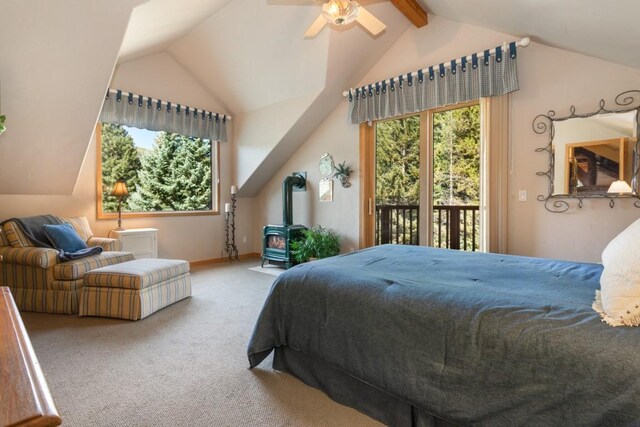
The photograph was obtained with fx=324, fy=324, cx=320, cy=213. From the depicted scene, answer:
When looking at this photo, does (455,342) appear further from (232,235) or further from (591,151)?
(232,235)

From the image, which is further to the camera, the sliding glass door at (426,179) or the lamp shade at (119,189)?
the lamp shade at (119,189)

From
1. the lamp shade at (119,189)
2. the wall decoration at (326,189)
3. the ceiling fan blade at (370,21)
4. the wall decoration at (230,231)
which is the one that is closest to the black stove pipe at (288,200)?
the wall decoration at (326,189)

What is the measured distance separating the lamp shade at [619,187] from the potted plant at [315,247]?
3.02 meters

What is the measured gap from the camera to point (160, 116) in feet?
15.4

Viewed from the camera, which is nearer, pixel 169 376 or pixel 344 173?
pixel 169 376

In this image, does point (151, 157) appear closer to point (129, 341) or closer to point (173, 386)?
point (129, 341)

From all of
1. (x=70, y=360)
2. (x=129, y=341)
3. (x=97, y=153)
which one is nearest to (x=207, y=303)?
(x=129, y=341)

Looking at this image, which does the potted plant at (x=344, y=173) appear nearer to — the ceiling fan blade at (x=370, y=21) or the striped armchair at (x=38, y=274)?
the ceiling fan blade at (x=370, y=21)

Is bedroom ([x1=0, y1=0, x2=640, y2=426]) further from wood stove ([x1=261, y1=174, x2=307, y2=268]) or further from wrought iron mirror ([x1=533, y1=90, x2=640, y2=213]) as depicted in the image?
wood stove ([x1=261, y1=174, x2=307, y2=268])

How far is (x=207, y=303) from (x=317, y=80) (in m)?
3.07

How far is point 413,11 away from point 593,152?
232 centimetres

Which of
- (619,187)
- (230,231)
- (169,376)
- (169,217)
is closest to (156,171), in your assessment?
(169,217)

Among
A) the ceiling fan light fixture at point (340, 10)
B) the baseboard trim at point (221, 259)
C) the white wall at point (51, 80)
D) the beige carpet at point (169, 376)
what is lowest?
the beige carpet at point (169, 376)

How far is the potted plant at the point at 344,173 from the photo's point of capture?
4.66 meters
